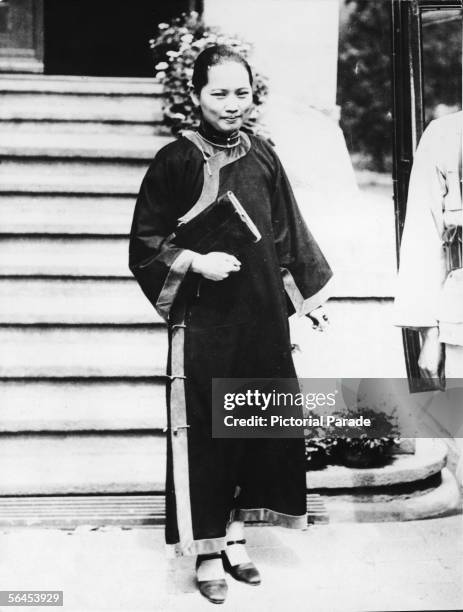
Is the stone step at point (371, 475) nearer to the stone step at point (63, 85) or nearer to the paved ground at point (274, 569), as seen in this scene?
the paved ground at point (274, 569)

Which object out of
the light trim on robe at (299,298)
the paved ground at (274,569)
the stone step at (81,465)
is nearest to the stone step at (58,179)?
the light trim on robe at (299,298)

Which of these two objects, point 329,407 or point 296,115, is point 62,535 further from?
point 296,115

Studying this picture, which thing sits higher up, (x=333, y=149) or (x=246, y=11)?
(x=246, y=11)

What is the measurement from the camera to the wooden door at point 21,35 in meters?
3.77

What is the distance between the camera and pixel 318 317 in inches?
138

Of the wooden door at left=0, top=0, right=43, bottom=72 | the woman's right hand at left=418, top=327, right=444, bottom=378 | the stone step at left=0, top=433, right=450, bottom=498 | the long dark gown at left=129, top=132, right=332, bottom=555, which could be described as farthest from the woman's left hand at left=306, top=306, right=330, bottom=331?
the wooden door at left=0, top=0, right=43, bottom=72

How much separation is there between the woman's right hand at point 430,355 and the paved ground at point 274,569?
27.4 inches

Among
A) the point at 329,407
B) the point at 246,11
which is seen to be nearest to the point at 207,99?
the point at 246,11

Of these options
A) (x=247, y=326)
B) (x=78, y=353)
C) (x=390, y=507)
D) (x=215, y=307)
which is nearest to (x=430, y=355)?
(x=390, y=507)

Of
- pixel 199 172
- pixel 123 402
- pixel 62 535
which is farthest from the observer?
pixel 123 402

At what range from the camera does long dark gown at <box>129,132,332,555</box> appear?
3.26 m

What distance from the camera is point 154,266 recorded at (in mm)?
3256

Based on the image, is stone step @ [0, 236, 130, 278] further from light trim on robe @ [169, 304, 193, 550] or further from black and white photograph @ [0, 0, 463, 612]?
light trim on robe @ [169, 304, 193, 550]

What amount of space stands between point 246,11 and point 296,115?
50 centimetres
